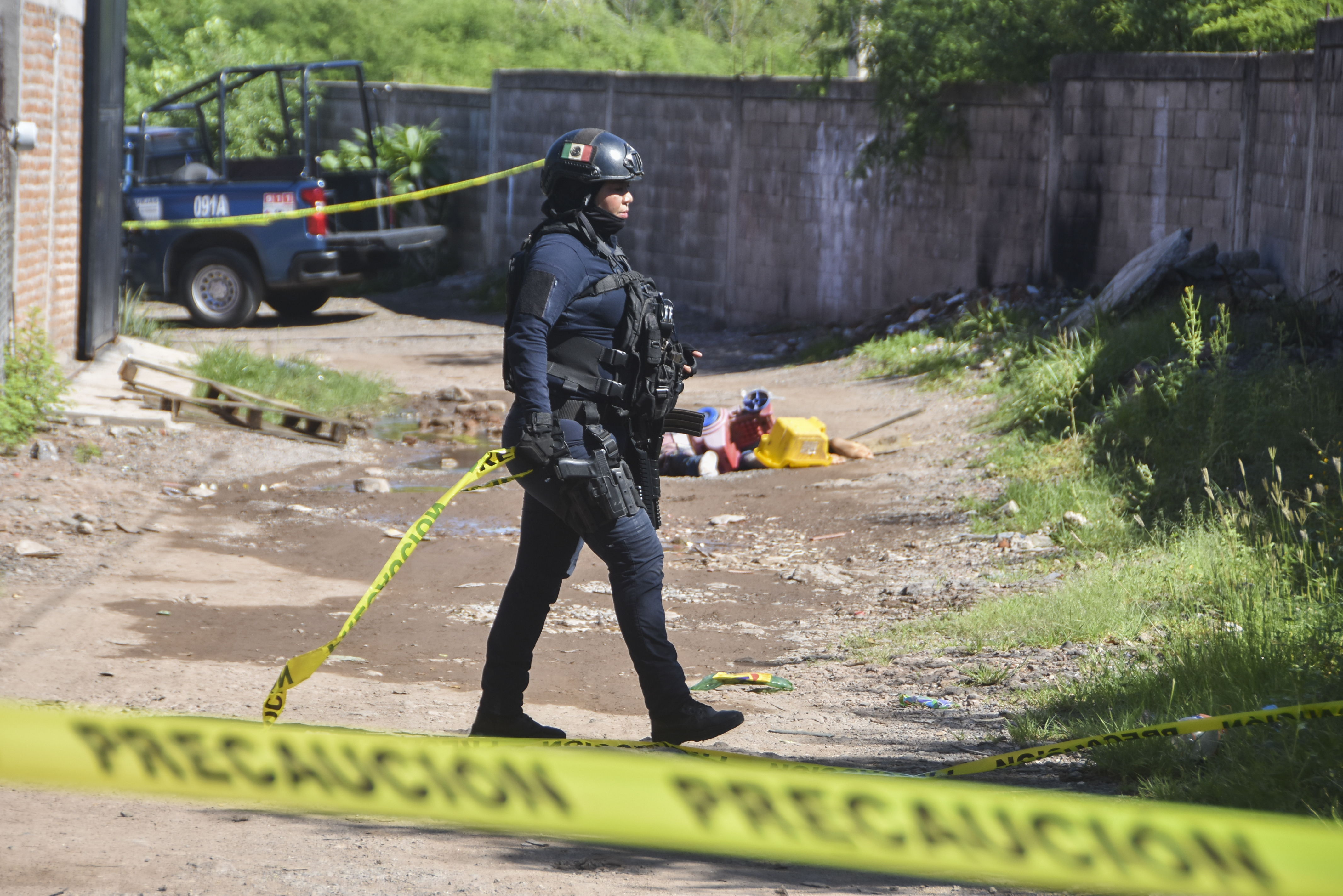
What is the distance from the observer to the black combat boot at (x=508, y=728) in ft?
13.1

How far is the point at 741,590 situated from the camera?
6.31 m

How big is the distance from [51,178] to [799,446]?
5.48 m

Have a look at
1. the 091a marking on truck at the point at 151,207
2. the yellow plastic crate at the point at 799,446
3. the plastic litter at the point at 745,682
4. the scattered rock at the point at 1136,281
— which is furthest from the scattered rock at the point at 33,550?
the 091a marking on truck at the point at 151,207

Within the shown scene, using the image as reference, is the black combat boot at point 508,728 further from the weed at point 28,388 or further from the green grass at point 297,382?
the green grass at point 297,382

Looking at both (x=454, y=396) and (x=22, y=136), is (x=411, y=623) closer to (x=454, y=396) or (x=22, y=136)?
(x=22, y=136)

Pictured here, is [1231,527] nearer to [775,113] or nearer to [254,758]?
[254,758]

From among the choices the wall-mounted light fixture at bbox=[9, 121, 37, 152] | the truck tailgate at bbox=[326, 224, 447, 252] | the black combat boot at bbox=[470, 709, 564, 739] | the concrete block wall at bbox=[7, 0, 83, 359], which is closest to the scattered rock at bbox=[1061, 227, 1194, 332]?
the black combat boot at bbox=[470, 709, 564, 739]

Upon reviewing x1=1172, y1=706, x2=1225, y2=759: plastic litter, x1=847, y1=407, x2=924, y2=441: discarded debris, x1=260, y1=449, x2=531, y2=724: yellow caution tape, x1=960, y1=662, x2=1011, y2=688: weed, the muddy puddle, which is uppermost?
x1=260, y1=449, x2=531, y2=724: yellow caution tape

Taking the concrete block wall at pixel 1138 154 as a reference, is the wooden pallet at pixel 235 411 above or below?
below

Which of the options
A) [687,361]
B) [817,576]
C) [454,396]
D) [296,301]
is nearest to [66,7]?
[454,396]

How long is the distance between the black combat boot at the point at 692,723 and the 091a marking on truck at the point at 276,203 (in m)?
11.8

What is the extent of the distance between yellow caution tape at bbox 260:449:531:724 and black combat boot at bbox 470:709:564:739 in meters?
0.69

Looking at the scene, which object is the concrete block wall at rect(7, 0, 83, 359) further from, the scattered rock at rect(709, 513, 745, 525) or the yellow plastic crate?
the yellow plastic crate

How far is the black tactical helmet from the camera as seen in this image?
393 cm
